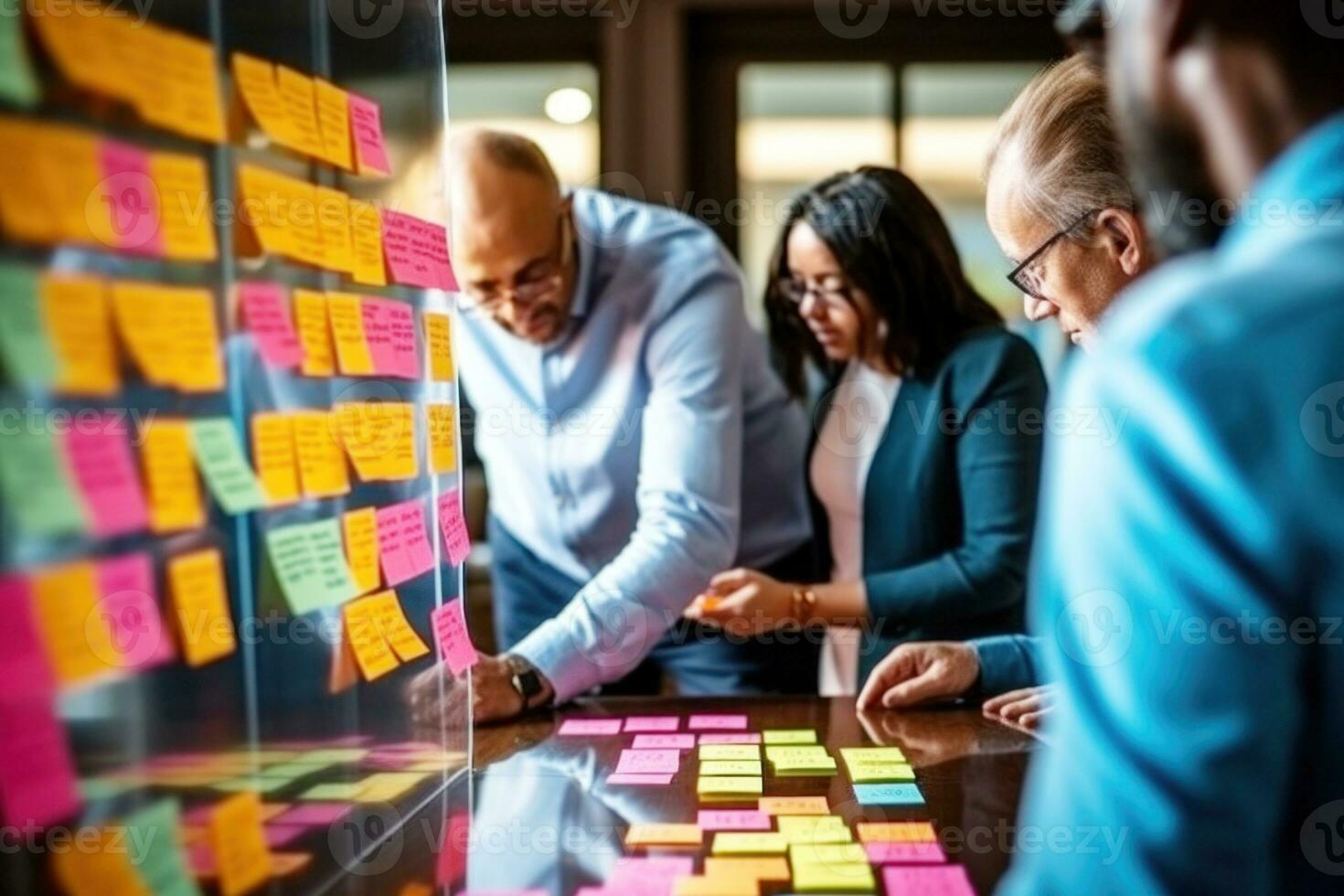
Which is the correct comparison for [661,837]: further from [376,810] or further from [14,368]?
[14,368]

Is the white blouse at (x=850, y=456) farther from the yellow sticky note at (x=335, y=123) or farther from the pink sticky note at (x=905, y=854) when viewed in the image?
the yellow sticky note at (x=335, y=123)

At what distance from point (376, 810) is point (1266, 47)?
804 millimetres

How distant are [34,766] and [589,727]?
85cm

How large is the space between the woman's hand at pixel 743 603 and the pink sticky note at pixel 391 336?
2.37 ft

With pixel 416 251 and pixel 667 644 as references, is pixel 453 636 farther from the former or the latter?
pixel 667 644

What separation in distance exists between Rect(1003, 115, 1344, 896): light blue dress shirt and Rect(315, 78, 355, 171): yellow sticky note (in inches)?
25.1

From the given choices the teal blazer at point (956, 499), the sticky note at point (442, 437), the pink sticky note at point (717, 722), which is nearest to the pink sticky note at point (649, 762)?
the pink sticky note at point (717, 722)

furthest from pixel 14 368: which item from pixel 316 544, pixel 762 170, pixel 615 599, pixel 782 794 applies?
pixel 762 170

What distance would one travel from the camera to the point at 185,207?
0.79 metres

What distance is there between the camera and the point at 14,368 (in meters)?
0.65

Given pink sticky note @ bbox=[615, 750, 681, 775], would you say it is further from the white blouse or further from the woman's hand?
the white blouse

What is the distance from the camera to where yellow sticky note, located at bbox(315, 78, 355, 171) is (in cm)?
100

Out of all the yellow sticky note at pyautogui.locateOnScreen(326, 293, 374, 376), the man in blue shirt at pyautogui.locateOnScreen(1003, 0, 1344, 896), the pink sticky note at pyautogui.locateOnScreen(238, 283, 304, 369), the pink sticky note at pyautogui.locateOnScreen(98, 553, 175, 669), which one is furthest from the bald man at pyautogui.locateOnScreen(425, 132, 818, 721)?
the man in blue shirt at pyautogui.locateOnScreen(1003, 0, 1344, 896)

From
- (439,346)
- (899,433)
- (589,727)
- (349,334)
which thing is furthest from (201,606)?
(899,433)
